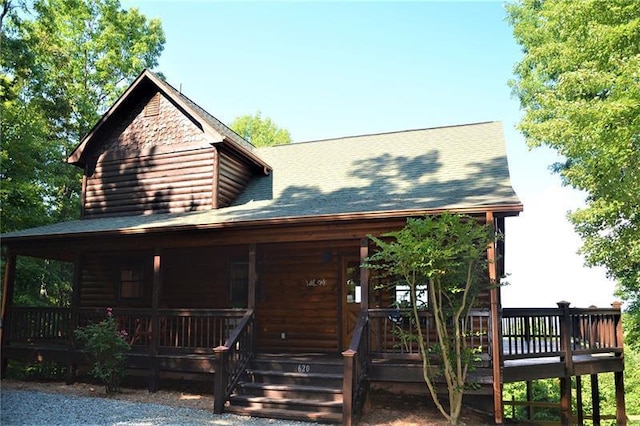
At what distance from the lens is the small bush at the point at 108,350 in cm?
1008

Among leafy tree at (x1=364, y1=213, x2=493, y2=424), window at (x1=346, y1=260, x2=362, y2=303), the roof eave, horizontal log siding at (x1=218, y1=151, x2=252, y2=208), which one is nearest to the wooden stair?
Result: leafy tree at (x1=364, y1=213, x2=493, y2=424)

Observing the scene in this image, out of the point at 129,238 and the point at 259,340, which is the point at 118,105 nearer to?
the point at 129,238

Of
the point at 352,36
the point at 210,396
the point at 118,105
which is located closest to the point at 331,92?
the point at 352,36

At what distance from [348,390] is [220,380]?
237 centimetres

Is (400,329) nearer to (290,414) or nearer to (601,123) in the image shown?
(290,414)

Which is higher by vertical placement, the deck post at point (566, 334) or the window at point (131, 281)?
the window at point (131, 281)

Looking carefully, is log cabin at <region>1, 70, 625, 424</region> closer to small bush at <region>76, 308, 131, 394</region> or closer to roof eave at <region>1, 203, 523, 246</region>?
roof eave at <region>1, 203, 523, 246</region>

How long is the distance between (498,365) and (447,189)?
362 cm

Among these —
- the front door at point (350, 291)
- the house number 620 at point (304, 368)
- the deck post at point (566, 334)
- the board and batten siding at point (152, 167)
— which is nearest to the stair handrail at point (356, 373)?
the house number 620 at point (304, 368)

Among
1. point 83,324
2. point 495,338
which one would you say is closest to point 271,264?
point 83,324

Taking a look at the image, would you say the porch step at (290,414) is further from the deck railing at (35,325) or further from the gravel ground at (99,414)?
the deck railing at (35,325)

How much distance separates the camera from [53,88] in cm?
2327

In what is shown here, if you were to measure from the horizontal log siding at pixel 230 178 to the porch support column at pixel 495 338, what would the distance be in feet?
23.0

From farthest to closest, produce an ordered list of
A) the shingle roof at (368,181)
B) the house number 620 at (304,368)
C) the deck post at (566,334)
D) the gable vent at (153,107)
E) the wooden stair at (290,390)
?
1. the gable vent at (153,107)
2. the shingle roof at (368,181)
3. the deck post at (566,334)
4. the house number 620 at (304,368)
5. the wooden stair at (290,390)
